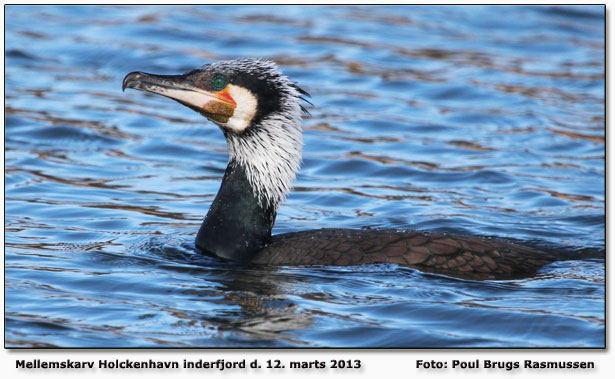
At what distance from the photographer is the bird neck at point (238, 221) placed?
29.4 ft

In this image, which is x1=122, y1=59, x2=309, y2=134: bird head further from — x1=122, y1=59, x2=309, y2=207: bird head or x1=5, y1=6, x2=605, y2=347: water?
x1=5, y1=6, x2=605, y2=347: water

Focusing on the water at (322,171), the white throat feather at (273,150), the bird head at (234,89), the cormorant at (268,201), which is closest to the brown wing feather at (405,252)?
the cormorant at (268,201)

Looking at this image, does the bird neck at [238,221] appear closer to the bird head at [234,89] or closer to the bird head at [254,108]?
the bird head at [254,108]

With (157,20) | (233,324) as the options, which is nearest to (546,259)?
(233,324)

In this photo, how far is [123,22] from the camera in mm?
21688

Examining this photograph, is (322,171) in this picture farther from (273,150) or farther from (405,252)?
(405,252)

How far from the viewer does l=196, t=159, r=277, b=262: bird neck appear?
29.4 feet

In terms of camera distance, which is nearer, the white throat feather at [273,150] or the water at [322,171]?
the water at [322,171]

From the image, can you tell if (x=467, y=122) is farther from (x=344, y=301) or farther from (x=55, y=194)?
(x=344, y=301)

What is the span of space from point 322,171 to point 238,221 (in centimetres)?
474

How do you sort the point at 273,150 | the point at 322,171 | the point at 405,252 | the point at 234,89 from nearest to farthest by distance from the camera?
the point at 405,252, the point at 234,89, the point at 273,150, the point at 322,171

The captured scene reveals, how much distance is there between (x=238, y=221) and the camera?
899 cm

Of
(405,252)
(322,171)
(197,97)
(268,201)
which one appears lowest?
(322,171)

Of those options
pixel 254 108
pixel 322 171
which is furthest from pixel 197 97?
pixel 322 171
